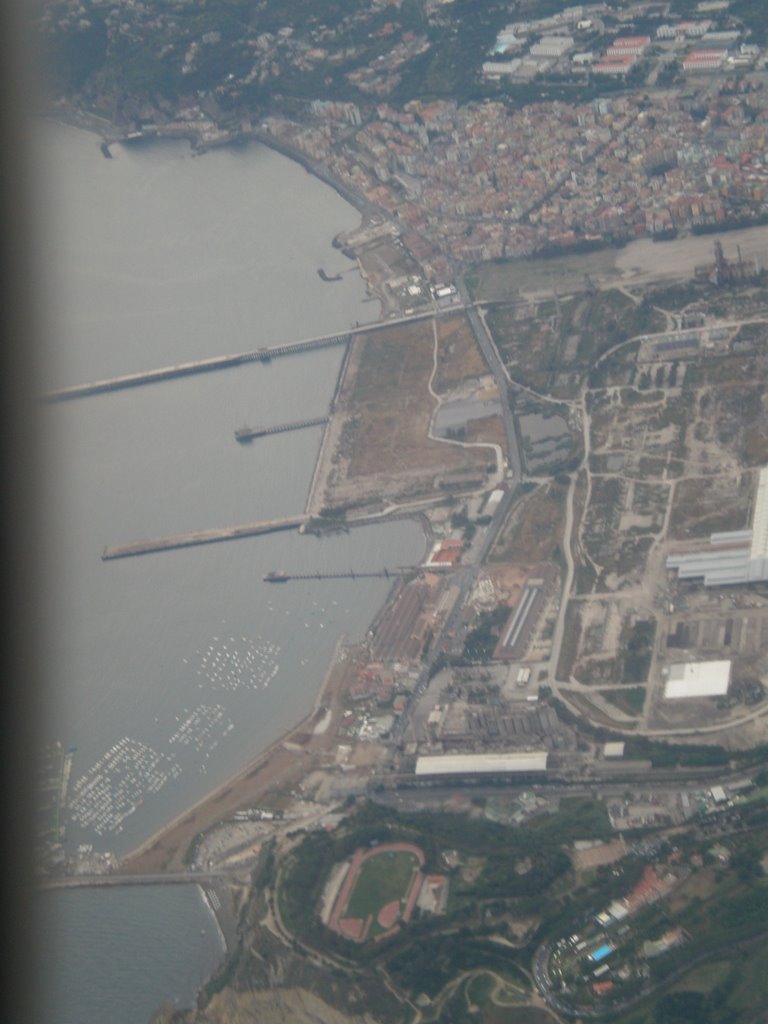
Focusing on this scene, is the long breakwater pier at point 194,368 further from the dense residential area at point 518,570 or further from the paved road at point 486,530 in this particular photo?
the paved road at point 486,530

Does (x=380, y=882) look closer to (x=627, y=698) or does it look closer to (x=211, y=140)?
(x=627, y=698)

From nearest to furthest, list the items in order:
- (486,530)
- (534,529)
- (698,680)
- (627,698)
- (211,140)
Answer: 1. (698,680)
2. (627,698)
3. (534,529)
4. (486,530)
5. (211,140)

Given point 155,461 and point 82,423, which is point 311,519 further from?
point 82,423

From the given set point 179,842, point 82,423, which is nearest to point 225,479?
point 82,423

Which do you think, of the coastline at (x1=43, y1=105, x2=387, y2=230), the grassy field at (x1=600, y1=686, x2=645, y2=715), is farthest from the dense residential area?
the coastline at (x1=43, y1=105, x2=387, y2=230)

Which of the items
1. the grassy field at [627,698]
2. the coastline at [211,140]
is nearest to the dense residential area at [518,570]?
the grassy field at [627,698]

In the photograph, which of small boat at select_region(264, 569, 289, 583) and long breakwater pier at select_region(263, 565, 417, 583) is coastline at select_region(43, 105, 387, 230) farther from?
long breakwater pier at select_region(263, 565, 417, 583)

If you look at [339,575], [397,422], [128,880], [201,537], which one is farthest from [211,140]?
[128,880]
